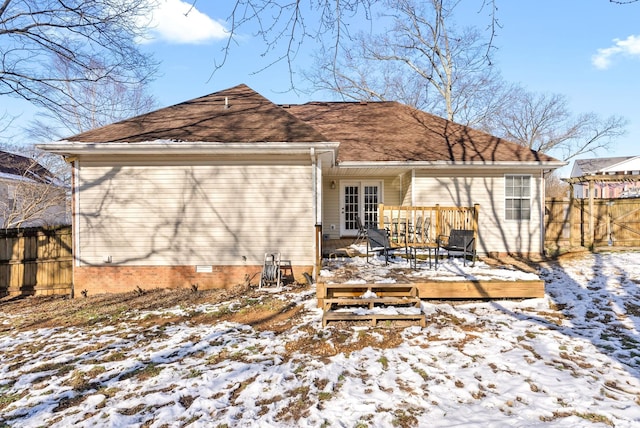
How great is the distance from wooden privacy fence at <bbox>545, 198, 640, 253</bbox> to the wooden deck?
23.2ft

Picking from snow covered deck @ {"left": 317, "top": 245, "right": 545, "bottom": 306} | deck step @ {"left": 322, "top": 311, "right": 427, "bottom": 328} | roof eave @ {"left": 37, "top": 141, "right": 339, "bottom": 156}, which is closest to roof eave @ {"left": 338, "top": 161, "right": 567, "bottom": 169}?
roof eave @ {"left": 37, "top": 141, "right": 339, "bottom": 156}

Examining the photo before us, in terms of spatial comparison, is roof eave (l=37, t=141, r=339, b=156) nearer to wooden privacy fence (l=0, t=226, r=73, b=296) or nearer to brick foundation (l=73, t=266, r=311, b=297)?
wooden privacy fence (l=0, t=226, r=73, b=296)

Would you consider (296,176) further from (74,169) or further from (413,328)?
(74,169)

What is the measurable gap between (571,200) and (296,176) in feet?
33.7

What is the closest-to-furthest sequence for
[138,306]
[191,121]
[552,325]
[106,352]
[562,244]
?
[106,352] < [552,325] < [138,306] < [191,121] < [562,244]

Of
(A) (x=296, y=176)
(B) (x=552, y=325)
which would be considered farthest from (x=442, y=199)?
(B) (x=552, y=325)

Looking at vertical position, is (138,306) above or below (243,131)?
below

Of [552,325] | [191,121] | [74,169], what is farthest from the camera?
[191,121]

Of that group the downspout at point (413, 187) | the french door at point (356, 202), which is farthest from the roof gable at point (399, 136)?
the french door at point (356, 202)

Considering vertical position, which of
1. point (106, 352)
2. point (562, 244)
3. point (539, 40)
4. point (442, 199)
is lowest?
point (106, 352)

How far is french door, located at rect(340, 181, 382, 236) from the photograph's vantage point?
11.8 m

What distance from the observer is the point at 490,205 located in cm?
1021

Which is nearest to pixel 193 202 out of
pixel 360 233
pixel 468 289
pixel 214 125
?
pixel 214 125

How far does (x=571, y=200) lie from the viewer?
39.2ft
